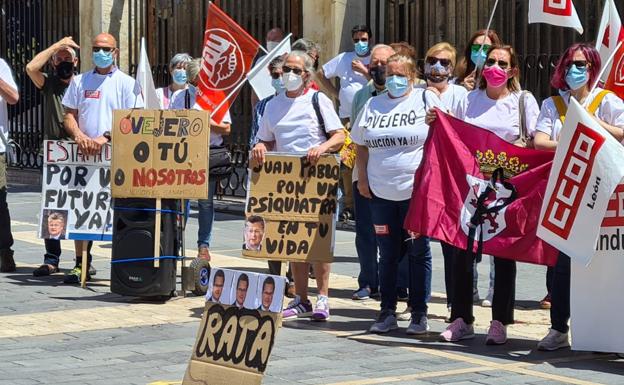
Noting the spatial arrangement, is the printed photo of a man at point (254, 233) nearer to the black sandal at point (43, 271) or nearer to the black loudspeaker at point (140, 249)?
the black loudspeaker at point (140, 249)

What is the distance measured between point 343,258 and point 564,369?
538 cm

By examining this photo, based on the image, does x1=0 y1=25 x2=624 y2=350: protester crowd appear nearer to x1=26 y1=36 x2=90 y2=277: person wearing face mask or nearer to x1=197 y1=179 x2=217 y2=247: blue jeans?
x1=26 y1=36 x2=90 y2=277: person wearing face mask

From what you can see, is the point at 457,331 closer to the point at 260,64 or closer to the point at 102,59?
the point at 260,64

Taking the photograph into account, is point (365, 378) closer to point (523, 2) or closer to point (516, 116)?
point (516, 116)

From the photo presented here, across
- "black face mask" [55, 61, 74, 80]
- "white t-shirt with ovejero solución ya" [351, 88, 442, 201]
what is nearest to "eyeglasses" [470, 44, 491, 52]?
"white t-shirt with ovejero solución ya" [351, 88, 442, 201]

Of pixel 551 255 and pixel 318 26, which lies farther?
pixel 318 26

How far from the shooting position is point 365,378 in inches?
302

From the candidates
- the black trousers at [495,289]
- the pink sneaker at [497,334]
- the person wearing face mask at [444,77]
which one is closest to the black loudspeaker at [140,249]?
the person wearing face mask at [444,77]

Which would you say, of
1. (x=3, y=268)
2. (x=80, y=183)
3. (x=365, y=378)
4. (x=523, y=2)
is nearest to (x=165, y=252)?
(x=80, y=183)

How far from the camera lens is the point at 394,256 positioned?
921 centimetres

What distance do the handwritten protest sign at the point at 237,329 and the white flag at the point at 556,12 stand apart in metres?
3.78

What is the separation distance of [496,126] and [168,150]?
8.77 ft

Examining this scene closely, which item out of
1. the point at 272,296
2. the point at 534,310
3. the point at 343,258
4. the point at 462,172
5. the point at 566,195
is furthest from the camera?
the point at 343,258

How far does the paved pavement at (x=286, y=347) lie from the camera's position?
773 cm
